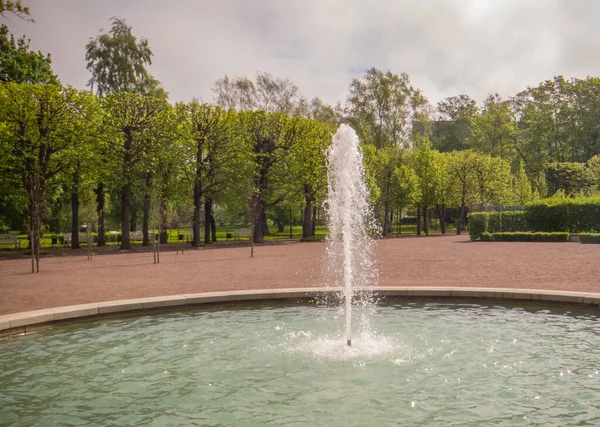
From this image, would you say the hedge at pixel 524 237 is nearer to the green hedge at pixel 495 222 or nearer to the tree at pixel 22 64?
the green hedge at pixel 495 222

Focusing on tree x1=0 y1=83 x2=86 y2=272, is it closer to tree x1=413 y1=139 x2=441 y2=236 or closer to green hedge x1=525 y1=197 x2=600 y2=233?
green hedge x1=525 y1=197 x2=600 y2=233

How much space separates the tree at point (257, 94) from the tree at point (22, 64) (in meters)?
14.6

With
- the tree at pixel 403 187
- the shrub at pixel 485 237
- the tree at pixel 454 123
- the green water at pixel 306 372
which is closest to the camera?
the green water at pixel 306 372

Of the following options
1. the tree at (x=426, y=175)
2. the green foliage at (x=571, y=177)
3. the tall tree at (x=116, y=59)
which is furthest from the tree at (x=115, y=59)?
the green foliage at (x=571, y=177)

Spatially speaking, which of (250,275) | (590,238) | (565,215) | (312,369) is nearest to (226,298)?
(312,369)

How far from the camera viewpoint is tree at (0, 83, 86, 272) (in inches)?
1275

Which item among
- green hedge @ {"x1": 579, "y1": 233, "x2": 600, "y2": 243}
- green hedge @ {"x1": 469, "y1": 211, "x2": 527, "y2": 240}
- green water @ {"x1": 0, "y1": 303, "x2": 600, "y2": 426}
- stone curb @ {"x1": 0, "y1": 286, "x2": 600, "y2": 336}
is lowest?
green water @ {"x1": 0, "y1": 303, "x2": 600, "y2": 426}

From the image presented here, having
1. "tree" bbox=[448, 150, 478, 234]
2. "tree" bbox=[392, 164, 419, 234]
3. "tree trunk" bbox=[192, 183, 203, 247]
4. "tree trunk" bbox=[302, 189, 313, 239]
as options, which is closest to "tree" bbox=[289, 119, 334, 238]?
"tree trunk" bbox=[302, 189, 313, 239]

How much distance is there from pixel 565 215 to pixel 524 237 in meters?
4.38

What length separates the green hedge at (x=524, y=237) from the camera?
122ft

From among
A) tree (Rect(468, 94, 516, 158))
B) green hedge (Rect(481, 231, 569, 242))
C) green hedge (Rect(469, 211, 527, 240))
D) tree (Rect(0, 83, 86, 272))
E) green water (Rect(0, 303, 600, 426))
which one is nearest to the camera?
green water (Rect(0, 303, 600, 426))

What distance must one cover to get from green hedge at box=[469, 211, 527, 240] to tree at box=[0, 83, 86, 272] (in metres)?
28.6

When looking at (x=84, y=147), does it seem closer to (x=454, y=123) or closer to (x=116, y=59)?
(x=116, y=59)

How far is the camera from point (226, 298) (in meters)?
12.9
